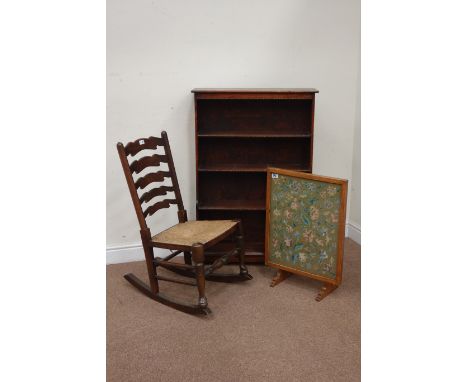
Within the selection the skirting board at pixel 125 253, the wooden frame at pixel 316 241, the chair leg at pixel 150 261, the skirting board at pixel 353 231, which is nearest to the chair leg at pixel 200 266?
the chair leg at pixel 150 261

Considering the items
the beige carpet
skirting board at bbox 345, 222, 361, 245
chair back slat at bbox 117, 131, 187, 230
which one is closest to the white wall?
chair back slat at bbox 117, 131, 187, 230

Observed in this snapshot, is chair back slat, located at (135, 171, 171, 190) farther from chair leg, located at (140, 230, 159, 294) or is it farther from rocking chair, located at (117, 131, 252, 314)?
chair leg, located at (140, 230, 159, 294)

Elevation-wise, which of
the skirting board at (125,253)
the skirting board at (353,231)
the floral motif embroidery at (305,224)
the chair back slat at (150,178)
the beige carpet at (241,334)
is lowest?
the beige carpet at (241,334)

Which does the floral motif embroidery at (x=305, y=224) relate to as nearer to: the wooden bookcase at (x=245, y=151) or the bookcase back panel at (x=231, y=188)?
the wooden bookcase at (x=245, y=151)

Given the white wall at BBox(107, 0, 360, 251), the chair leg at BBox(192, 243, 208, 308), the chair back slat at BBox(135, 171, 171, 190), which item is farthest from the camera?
the white wall at BBox(107, 0, 360, 251)

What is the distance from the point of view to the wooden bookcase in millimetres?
3322

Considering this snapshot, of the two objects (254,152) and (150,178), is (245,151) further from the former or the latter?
(150,178)

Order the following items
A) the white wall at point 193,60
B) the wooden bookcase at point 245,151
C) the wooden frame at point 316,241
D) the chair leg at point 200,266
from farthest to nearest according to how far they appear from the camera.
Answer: the wooden bookcase at point 245,151 < the white wall at point 193,60 < the wooden frame at point 316,241 < the chair leg at point 200,266

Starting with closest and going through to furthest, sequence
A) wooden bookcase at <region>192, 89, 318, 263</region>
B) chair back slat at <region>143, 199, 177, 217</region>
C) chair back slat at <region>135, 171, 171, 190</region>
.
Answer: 1. chair back slat at <region>135, 171, 171, 190</region>
2. chair back slat at <region>143, 199, 177, 217</region>
3. wooden bookcase at <region>192, 89, 318, 263</region>

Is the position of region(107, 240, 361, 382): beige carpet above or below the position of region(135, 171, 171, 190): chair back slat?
below

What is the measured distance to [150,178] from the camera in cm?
287

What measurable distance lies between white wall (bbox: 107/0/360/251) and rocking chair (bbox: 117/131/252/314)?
42cm

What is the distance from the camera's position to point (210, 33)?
3.25 m

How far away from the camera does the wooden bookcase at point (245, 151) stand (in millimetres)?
3322
